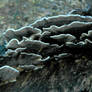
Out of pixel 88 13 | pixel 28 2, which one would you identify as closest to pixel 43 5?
pixel 28 2

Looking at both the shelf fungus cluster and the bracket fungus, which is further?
the shelf fungus cluster

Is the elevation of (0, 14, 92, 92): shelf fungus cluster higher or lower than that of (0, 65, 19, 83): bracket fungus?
higher

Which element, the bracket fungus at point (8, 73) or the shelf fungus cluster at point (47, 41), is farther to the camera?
the shelf fungus cluster at point (47, 41)

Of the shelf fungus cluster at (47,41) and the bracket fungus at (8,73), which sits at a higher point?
the shelf fungus cluster at (47,41)


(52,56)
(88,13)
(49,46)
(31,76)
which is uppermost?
(88,13)

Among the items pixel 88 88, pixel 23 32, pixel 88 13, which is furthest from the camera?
pixel 88 13

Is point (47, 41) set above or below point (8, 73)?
above

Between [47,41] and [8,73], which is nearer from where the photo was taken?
[8,73]

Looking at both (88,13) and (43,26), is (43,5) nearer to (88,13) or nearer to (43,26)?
(88,13)
